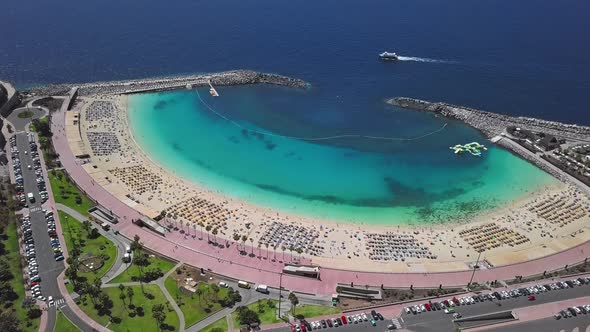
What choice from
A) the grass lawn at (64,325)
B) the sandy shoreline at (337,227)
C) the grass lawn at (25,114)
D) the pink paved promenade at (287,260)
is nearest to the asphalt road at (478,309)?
the pink paved promenade at (287,260)

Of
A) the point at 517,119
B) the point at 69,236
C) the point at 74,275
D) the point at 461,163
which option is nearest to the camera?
the point at 74,275

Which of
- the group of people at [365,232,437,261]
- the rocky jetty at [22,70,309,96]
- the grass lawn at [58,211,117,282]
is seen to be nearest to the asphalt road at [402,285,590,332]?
the group of people at [365,232,437,261]

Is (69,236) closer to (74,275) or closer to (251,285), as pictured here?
(74,275)

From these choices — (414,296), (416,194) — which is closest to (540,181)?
(416,194)

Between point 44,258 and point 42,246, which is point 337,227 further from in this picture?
point 42,246

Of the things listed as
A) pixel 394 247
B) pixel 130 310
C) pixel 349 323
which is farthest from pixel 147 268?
pixel 394 247

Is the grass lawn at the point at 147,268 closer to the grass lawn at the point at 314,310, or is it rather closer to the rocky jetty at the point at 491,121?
the grass lawn at the point at 314,310
